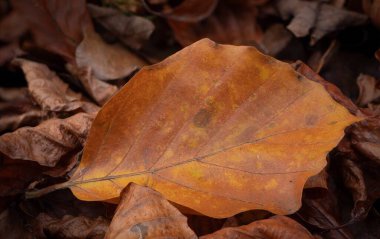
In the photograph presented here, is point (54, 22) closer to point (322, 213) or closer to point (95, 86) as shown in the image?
point (95, 86)

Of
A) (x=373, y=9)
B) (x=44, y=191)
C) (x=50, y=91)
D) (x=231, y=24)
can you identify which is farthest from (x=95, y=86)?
(x=373, y=9)

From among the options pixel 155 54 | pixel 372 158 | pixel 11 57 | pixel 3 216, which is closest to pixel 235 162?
pixel 372 158

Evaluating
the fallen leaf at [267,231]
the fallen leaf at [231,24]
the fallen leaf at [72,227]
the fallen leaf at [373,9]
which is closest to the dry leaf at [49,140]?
the fallen leaf at [72,227]

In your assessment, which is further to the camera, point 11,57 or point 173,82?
point 11,57

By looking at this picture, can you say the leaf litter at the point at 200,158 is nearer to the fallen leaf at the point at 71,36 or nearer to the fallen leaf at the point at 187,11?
the fallen leaf at the point at 71,36

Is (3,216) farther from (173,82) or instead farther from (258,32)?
(258,32)
